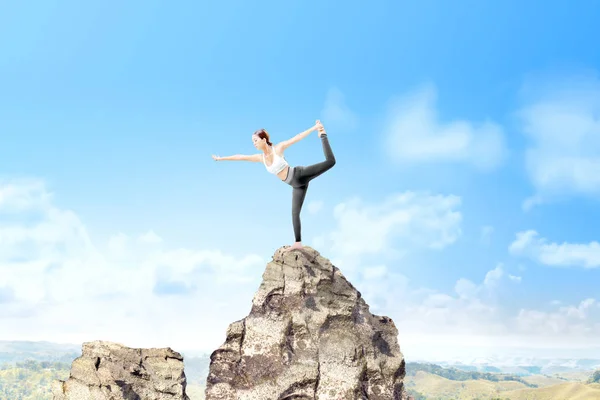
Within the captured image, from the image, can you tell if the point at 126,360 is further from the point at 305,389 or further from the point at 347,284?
the point at 347,284

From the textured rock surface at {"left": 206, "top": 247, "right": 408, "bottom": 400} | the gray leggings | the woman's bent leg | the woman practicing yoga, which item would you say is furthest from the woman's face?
the textured rock surface at {"left": 206, "top": 247, "right": 408, "bottom": 400}

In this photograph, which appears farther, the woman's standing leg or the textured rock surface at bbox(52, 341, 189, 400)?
the woman's standing leg

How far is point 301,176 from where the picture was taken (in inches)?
599

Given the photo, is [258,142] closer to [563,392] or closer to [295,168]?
[295,168]

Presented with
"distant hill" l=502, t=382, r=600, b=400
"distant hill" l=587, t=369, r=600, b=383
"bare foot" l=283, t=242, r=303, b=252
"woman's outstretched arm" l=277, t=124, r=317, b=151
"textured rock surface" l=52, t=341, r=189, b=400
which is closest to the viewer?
"textured rock surface" l=52, t=341, r=189, b=400

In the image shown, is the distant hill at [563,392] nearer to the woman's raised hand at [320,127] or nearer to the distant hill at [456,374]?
the distant hill at [456,374]

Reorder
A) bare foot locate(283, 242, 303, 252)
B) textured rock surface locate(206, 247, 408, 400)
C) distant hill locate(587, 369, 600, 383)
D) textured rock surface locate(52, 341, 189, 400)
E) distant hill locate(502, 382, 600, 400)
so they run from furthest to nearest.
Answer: distant hill locate(587, 369, 600, 383) → distant hill locate(502, 382, 600, 400) → bare foot locate(283, 242, 303, 252) → textured rock surface locate(52, 341, 189, 400) → textured rock surface locate(206, 247, 408, 400)

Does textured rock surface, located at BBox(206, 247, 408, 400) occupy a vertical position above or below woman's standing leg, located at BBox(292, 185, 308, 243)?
below

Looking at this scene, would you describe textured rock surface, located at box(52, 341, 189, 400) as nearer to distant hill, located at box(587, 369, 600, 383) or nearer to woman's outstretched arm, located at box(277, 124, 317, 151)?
woman's outstretched arm, located at box(277, 124, 317, 151)

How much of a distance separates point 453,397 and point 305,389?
15014 cm

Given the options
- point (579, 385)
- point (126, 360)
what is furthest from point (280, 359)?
point (579, 385)

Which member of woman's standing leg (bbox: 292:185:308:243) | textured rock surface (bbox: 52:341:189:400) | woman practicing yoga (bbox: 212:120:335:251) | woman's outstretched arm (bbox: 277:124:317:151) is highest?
woman's outstretched arm (bbox: 277:124:317:151)

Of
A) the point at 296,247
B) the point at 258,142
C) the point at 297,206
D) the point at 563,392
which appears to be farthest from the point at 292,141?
the point at 563,392

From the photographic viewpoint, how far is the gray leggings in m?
15.2
